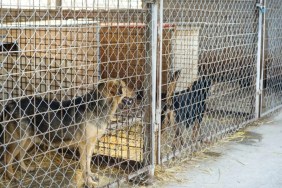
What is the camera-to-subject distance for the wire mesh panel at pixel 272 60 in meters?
9.11

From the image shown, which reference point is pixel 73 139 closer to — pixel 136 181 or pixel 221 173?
pixel 136 181

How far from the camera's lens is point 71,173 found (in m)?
5.63

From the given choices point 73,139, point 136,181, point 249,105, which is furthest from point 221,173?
point 249,105

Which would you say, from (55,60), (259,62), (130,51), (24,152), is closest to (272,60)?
(259,62)

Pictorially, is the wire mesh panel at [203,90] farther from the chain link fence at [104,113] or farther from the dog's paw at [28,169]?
the dog's paw at [28,169]

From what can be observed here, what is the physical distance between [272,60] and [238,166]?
161 inches

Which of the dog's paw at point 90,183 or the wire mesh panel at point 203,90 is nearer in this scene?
the dog's paw at point 90,183

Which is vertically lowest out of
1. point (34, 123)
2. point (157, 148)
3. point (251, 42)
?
point (157, 148)

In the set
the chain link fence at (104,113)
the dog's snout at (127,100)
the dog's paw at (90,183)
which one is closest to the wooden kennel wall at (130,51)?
the chain link fence at (104,113)

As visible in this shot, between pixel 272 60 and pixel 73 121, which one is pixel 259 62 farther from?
pixel 73 121

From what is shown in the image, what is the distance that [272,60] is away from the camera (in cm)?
938

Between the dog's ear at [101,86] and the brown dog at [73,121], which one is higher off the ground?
the dog's ear at [101,86]

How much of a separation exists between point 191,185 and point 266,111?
158 inches

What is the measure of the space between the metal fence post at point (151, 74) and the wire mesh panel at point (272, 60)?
3989mm
